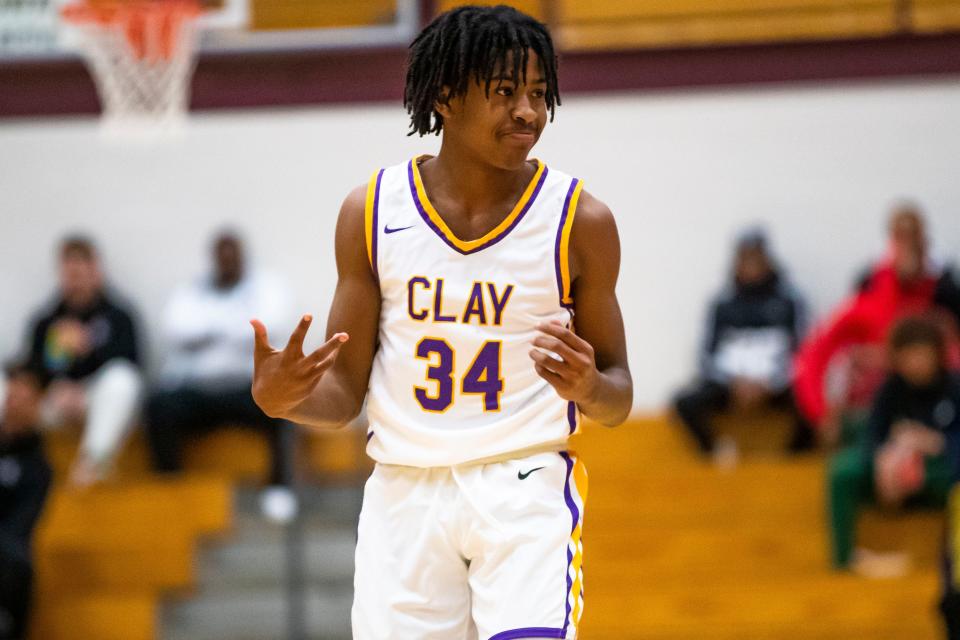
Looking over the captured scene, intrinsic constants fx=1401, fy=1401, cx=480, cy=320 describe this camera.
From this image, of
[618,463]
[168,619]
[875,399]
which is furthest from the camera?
[618,463]

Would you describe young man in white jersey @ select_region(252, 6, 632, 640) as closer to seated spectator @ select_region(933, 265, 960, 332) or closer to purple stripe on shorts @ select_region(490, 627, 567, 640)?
purple stripe on shorts @ select_region(490, 627, 567, 640)

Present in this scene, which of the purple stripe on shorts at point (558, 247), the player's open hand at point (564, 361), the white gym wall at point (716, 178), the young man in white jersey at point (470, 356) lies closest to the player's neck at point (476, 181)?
the young man in white jersey at point (470, 356)

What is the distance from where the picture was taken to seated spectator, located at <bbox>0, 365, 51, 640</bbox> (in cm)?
698

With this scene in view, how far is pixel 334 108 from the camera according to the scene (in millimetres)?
8930

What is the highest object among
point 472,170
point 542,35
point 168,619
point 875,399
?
point 542,35

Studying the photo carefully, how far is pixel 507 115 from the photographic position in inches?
125

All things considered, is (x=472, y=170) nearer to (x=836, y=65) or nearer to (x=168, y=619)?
(x=168, y=619)

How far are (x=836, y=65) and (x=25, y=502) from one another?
17.8 ft

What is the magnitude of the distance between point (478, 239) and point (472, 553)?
2.38 feet

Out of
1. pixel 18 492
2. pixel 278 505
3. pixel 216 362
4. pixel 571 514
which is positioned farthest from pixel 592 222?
pixel 216 362

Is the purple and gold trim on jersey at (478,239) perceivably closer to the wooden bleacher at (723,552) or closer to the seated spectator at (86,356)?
the wooden bleacher at (723,552)

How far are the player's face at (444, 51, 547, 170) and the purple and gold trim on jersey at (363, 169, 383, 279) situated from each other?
283 millimetres

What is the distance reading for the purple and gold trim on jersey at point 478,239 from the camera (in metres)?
3.27

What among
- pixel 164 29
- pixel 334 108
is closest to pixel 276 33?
pixel 334 108
